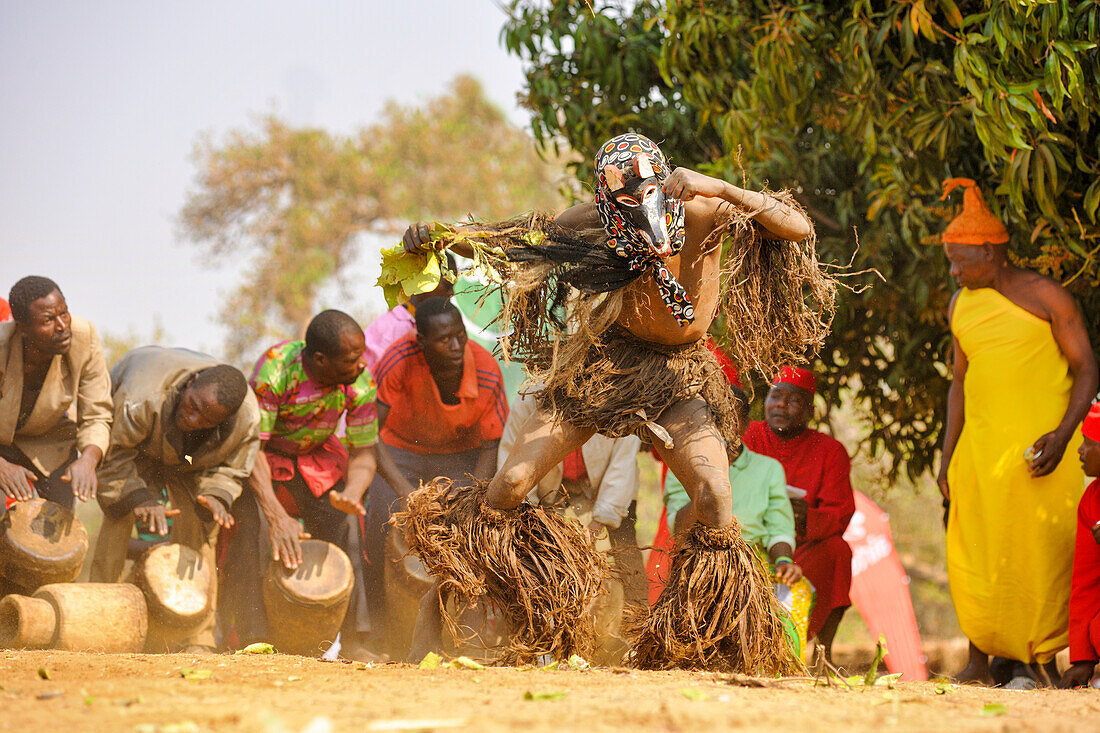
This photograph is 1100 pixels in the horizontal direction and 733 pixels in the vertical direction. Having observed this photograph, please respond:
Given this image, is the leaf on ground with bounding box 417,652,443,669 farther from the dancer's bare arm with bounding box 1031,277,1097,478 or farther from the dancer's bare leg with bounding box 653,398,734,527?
→ the dancer's bare arm with bounding box 1031,277,1097,478

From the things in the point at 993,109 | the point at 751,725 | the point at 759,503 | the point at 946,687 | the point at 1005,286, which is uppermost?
the point at 993,109

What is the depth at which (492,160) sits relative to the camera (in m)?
18.8

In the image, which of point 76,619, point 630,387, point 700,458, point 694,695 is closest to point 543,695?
point 694,695

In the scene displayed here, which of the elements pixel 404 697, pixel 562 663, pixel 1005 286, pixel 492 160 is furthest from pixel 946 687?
pixel 492 160

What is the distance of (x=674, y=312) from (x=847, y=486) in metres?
2.62

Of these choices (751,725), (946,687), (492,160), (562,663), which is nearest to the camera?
(751,725)

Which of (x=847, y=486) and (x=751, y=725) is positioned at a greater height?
(x=847, y=486)

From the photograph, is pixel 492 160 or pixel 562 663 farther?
pixel 492 160

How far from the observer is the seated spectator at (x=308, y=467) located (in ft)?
17.9

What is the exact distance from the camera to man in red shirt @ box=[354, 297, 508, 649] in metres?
5.80

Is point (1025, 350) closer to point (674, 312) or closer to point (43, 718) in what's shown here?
point (674, 312)

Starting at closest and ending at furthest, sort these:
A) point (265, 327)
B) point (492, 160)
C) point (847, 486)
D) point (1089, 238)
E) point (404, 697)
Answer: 1. point (404, 697)
2. point (1089, 238)
3. point (847, 486)
4. point (265, 327)
5. point (492, 160)

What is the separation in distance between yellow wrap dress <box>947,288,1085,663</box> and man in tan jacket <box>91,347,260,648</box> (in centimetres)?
387

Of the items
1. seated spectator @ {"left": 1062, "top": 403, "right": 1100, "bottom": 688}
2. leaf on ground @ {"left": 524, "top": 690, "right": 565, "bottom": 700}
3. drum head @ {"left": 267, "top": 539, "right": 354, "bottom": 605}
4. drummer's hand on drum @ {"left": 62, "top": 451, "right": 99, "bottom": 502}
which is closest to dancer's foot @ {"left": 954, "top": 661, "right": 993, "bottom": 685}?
seated spectator @ {"left": 1062, "top": 403, "right": 1100, "bottom": 688}
